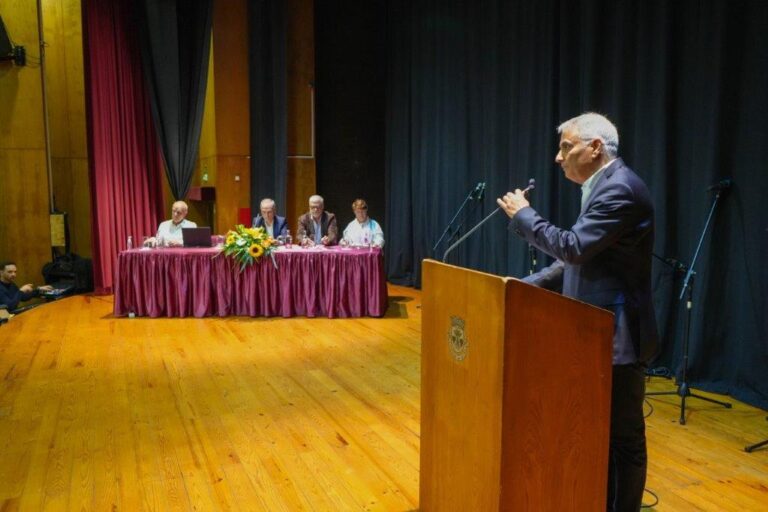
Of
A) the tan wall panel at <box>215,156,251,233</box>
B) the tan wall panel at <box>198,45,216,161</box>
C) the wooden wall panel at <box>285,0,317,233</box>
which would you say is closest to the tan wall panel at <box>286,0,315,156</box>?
the wooden wall panel at <box>285,0,317,233</box>

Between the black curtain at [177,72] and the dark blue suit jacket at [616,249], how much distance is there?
24.6 feet

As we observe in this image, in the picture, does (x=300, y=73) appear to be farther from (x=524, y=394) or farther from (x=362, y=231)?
(x=524, y=394)

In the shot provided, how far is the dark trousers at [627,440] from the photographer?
181cm

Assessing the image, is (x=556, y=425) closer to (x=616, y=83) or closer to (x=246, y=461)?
(x=246, y=461)

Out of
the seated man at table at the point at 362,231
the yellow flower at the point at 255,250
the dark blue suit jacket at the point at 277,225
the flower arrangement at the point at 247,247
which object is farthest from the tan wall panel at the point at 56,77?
the seated man at table at the point at 362,231

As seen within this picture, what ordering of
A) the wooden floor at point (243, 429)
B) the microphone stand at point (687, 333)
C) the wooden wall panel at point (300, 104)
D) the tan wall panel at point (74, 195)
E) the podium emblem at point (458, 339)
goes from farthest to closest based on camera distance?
the tan wall panel at point (74, 195) → the wooden wall panel at point (300, 104) → the microphone stand at point (687, 333) → the wooden floor at point (243, 429) → the podium emblem at point (458, 339)

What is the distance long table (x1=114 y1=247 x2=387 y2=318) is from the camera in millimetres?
6102

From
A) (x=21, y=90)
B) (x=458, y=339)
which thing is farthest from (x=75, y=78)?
(x=458, y=339)

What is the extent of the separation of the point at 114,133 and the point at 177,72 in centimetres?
119

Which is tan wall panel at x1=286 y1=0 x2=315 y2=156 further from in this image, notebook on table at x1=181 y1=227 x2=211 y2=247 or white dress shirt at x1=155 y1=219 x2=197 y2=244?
notebook on table at x1=181 y1=227 x2=211 y2=247

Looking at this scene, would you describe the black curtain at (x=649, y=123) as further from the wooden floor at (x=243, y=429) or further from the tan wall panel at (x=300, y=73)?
the tan wall panel at (x=300, y=73)

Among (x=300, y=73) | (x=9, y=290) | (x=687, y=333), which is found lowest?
(x=9, y=290)

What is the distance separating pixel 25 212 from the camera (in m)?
7.78

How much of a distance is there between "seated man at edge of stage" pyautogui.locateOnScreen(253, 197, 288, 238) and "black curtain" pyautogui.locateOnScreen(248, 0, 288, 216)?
177cm
